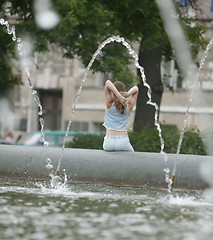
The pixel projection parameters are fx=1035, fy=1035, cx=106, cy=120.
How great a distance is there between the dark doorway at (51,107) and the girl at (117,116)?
105ft

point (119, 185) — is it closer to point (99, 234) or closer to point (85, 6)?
point (99, 234)

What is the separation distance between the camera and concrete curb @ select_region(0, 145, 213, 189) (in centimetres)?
1286

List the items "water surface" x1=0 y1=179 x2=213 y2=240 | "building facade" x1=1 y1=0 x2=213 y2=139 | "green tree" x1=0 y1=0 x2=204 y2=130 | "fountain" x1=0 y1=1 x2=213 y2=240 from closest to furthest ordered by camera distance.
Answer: "water surface" x1=0 y1=179 x2=213 y2=240 < "fountain" x1=0 y1=1 x2=213 y2=240 < "green tree" x1=0 y1=0 x2=204 y2=130 < "building facade" x1=1 y1=0 x2=213 y2=139

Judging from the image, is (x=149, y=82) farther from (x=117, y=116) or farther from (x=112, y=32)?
(x=117, y=116)

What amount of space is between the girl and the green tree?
6.67m

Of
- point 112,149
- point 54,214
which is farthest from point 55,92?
point 54,214

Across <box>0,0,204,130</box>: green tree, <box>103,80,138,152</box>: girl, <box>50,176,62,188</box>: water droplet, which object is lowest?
<box>50,176,62,188</box>: water droplet

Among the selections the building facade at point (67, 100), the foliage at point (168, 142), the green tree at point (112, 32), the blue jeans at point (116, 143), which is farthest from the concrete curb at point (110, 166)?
the building facade at point (67, 100)

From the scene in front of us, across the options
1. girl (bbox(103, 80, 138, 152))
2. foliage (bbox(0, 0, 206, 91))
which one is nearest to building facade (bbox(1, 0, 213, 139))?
foliage (bbox(0, 0, 206, 91))

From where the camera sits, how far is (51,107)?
46375 millimetres

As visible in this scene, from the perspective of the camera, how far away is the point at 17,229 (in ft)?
27.4

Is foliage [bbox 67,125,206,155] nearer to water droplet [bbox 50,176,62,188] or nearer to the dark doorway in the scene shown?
water droplet [bbox 50,176,62,188]

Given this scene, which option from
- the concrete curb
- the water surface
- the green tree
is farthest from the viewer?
the green tree

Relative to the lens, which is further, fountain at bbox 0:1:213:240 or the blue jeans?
the blue jeans
